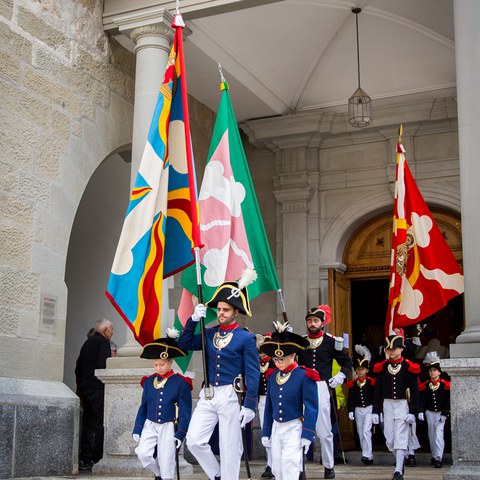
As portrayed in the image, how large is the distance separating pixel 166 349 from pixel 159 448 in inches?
33.7

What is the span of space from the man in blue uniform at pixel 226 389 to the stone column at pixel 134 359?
236 cm

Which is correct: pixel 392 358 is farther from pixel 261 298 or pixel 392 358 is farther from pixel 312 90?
pixel 312 90

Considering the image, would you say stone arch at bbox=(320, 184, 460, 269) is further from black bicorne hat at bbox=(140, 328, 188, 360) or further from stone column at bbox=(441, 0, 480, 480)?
black bicorne hat at bbox=(140, 328, 188, 360)

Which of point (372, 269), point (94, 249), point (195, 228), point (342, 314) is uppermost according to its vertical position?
point (94, 249)

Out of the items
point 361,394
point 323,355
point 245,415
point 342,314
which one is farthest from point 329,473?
point 342,314

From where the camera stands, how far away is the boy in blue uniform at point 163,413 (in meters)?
7.18

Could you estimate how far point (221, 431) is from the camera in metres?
6.84

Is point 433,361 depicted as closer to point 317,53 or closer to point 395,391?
point 395,391

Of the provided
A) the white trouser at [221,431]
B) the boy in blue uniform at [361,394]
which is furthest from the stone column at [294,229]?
the white trouser at [221,431]

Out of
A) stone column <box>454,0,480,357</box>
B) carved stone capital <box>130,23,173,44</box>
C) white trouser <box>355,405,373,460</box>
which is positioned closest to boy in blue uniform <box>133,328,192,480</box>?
stone column <box>454,0,480,357</box>

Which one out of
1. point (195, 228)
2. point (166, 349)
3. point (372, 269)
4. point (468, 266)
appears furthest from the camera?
point (372, 269)

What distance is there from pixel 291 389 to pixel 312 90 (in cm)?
799

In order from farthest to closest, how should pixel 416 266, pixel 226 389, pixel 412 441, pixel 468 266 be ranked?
pixel 412 441 → pixel 416 266 → pixel 468 266 → pixel 226 389

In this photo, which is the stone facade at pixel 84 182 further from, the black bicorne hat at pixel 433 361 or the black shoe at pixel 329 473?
the black bicorne hat at pixel 433 361
